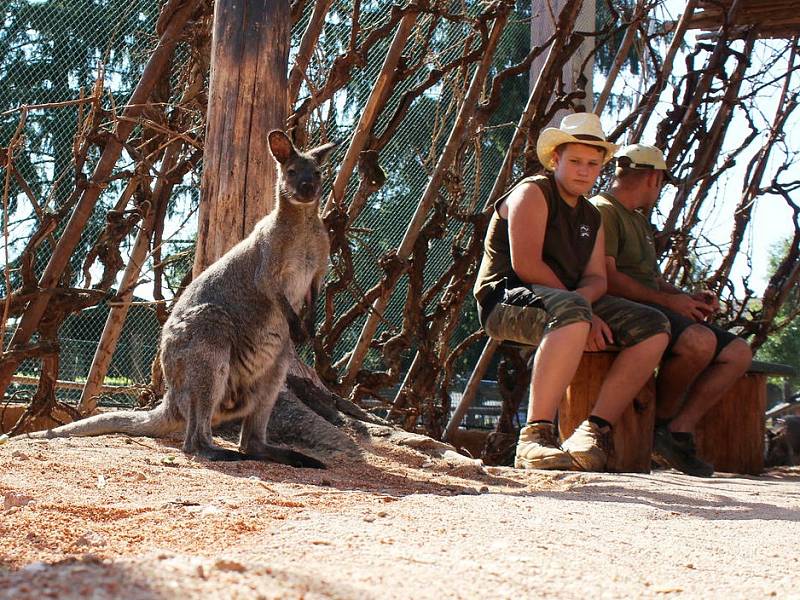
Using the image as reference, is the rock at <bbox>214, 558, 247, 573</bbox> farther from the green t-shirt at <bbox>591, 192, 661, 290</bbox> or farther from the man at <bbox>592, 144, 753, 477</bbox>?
the green t-shirt at <bbox>591, 192, 661, 290</bbox>

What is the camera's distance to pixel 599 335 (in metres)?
5.23

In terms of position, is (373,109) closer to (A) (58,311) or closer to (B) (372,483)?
(A) (58,311)

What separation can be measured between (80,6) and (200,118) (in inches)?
71.5

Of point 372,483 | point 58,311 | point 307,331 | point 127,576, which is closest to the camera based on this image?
point 127,576

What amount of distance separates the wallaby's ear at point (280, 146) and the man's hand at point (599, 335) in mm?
1825

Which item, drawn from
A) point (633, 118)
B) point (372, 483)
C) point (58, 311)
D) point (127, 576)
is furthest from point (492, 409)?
point (127, 576)

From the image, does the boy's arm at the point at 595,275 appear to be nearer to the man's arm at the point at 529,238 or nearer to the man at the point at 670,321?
the man's arm at the point at 529,238

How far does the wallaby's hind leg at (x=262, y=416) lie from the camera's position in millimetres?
4664

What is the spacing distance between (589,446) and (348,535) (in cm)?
295

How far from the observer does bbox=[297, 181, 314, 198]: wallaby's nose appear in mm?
4883

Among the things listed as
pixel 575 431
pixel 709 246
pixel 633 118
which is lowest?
pixel 575 431

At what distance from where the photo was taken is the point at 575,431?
5.44 meters

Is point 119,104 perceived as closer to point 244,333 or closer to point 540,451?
point 244,333

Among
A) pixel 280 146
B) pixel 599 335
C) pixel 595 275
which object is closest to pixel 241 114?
pixel 280 146
